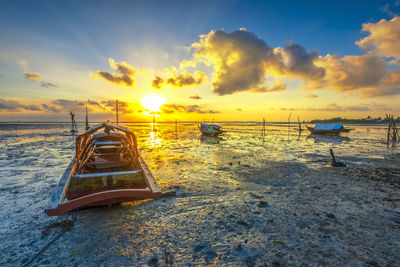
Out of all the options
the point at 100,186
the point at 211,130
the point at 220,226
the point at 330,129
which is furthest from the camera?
the point at 330,129

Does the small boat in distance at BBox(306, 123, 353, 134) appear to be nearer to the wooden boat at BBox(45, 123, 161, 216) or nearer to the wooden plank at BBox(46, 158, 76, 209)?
the wooden boat at BBox(45, 123, 161, 216)

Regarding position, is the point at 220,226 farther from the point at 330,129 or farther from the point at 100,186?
the point at 330,129

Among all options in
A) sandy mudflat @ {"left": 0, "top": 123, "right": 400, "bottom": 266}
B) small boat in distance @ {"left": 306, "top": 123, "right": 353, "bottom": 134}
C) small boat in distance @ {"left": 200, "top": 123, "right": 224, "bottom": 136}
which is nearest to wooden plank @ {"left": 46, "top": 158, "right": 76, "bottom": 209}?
sandy mudflat @ {"left": 0, "top": 123, "right": 400, "bottom": 266}

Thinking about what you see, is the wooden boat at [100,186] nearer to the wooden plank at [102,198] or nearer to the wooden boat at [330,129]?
the wooden plank at [102,198]

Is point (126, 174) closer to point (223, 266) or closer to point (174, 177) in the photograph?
point (174, 177)

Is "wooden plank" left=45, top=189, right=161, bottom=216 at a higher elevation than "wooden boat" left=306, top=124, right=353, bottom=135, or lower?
lower

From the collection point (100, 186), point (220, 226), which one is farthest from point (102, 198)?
point (220, 226)

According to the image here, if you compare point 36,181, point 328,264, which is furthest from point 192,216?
point 36,181

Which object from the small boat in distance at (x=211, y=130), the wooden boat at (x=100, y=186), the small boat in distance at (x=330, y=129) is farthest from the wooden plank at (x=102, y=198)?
the small boat in distance at (x=330, y=129)

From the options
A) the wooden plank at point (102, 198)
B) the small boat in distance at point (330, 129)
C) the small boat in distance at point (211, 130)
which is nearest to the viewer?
the wooden plank at point (102, 198)

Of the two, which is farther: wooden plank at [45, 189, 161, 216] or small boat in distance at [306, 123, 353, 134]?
small boat in distance at [306, 123, 353, 134]

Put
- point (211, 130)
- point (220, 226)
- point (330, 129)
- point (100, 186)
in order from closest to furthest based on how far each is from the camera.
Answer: point (220, 226)
point (100, 186)
point (211, 130)
point (330, 129)

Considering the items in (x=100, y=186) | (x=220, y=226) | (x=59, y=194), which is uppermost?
(x=59, y=194)

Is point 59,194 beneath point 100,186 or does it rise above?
above
